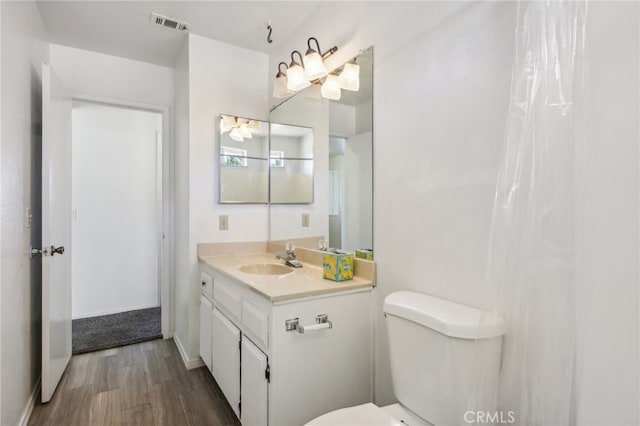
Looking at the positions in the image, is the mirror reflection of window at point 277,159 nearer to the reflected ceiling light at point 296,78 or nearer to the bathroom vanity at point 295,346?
the reflected ceiling light at point 296,78

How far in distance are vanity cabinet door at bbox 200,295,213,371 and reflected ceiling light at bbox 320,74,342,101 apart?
146 centimetres

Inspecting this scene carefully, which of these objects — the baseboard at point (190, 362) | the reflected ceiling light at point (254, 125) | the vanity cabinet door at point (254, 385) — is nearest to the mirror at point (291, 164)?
the reflected ceiling light at point (254, 125)

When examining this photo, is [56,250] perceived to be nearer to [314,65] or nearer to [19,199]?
[19,199]

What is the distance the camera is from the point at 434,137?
50.3 inches

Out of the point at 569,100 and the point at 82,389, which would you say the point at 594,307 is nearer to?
the point at 569,100

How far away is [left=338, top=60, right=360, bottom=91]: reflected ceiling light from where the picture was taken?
167 cm

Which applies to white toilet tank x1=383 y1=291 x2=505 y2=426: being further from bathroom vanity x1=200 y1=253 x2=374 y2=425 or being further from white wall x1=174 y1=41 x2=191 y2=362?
white wall x1=174 y1=41 x2=191 y2=362

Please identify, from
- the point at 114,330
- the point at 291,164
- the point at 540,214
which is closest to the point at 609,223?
the point at 540,214

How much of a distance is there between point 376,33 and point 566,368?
1.50 m

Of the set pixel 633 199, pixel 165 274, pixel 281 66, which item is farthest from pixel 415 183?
pixel 165 274

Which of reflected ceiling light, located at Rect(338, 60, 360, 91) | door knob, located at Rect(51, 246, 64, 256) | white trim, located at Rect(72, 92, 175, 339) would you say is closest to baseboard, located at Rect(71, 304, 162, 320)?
white trim, located at Rect(72, 92, 175, 339)

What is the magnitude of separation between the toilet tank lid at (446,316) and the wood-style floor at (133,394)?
125 cm

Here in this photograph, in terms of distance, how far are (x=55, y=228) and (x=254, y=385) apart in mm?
1609

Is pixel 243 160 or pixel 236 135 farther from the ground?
pixel 236 135
